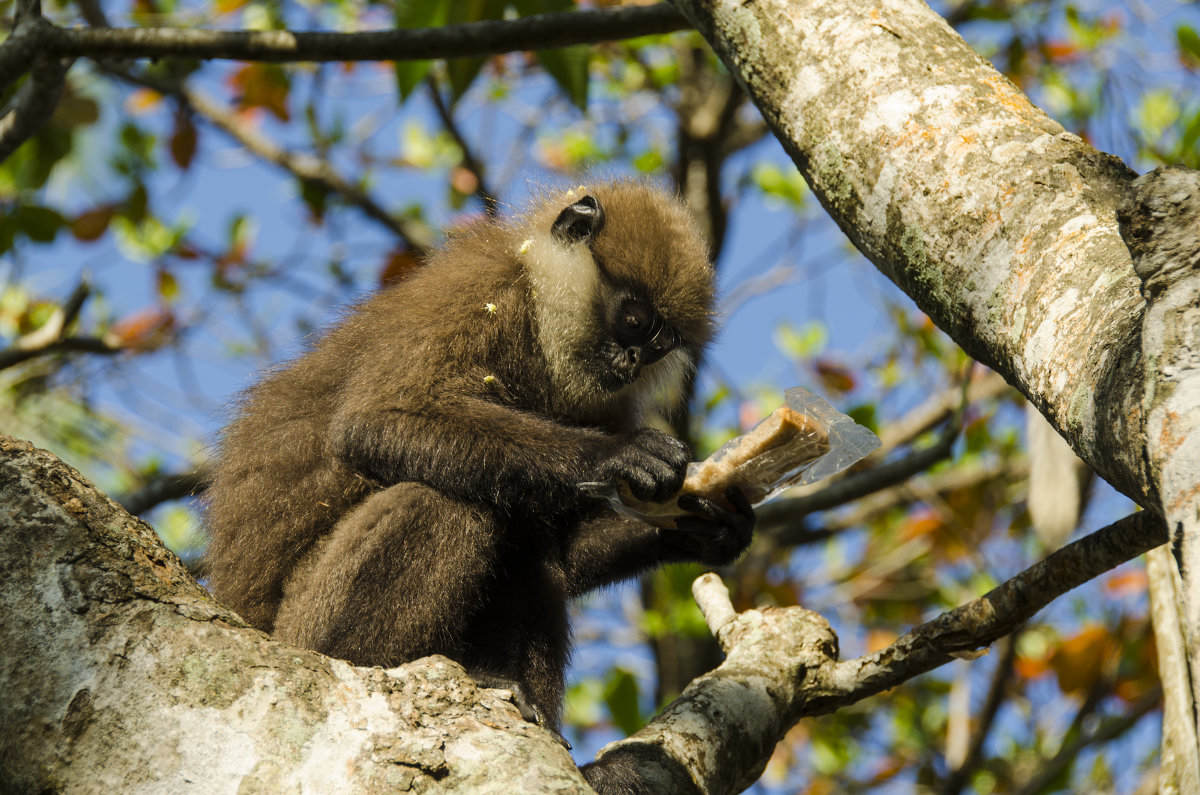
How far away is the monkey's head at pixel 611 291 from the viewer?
4598 millimetres

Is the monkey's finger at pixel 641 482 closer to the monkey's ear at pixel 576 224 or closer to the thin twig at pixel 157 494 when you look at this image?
the monkey's ear at pixel 576 224

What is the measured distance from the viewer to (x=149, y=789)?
194 centimetres

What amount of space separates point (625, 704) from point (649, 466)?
3.18m

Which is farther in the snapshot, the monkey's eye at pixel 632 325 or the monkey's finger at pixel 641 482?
the monkey's eye at pixel 632 325

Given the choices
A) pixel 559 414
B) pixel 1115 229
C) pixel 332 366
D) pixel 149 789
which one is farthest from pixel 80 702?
pixel 559 414

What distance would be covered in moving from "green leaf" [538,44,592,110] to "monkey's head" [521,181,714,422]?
45 centimetres

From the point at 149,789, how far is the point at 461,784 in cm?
55

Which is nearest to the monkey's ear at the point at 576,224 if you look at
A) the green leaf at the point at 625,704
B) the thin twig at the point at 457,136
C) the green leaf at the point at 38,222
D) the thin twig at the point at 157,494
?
the thin twig at the point at 157,494

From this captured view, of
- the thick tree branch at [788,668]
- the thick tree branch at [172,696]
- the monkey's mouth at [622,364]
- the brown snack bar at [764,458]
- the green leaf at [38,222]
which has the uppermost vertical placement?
the green leaf at [38,222]

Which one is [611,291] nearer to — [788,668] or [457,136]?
[788,668]

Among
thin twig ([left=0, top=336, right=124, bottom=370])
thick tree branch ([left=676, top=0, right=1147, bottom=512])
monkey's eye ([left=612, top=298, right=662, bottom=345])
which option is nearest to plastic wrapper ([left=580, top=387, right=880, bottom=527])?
monkey's eye ([left=612, top=298, right=662, bottom=345])

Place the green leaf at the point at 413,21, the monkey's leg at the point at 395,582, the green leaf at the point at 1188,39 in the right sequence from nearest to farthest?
the monkey's leg at the point at 395,582 → the green leaf at the point at 413,21 → the green leaf at the point at 1188,39

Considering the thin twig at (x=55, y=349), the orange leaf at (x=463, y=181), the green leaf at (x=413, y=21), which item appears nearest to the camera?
the green leaf at (x=413, y=21)

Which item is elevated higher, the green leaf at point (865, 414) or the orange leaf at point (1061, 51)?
the orange leaf at point (1061, 51)
